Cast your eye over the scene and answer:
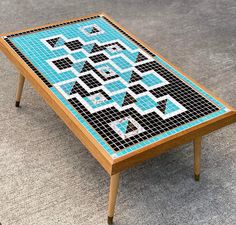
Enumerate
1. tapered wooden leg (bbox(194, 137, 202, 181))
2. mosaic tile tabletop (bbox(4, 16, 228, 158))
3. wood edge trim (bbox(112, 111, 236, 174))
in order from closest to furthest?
wood edge trim (bbox(112, 111, 236, 174))
mosaic tile tabletop (bbox(4, 16, 228, 158))
tapered wooden leg (bbox(194, 137, 202, 181))

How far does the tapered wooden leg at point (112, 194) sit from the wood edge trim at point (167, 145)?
0.08m

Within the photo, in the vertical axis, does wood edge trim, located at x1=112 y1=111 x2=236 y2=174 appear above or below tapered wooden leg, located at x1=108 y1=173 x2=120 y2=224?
above

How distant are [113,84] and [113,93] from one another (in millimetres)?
64

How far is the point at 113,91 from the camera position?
5.81 feet

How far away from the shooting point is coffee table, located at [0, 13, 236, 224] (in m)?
1.54

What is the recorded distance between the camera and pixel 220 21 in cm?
308

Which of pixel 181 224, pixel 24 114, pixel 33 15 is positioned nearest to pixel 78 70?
pixel 24 114

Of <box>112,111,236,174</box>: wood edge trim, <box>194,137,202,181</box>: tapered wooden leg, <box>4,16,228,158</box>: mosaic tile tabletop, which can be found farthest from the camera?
<box>194,137,202,181</box>: tapered wooden leg

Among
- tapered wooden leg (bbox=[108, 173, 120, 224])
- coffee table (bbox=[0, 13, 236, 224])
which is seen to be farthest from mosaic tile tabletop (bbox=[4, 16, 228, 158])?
tapered wooden leg (bbox=[108, 173, 120, 224])

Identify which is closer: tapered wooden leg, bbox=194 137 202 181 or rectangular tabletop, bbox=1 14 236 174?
rectangular tabletop, bbox=1 14 236 174

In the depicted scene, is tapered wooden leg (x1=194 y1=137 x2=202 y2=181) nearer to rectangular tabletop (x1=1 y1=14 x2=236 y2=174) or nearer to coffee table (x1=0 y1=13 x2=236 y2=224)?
coffee table (x1=0 y1=13 x2=236 y2=224)

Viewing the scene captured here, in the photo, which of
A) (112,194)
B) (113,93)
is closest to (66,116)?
(113,93)

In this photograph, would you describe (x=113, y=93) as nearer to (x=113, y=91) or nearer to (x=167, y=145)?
(x=113, y=91)

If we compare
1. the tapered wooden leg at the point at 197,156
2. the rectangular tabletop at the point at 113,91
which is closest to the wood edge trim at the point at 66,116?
the rectangular tabletop at the point at 113,91
